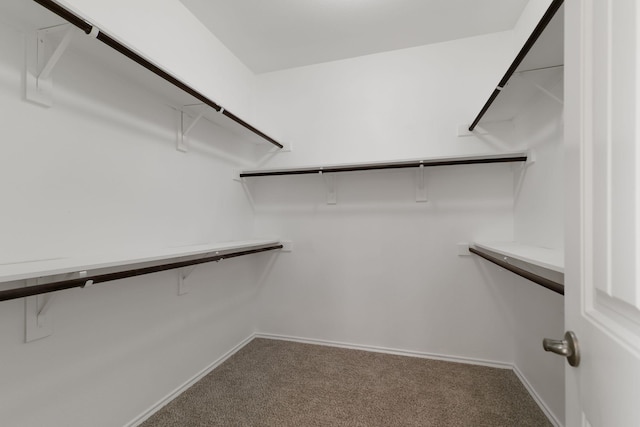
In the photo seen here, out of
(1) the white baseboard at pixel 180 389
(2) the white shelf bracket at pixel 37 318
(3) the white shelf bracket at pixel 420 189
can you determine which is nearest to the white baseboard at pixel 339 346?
(1) the white baseboard at pixel 180 389

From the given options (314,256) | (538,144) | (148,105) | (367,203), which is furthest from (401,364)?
(148,105)

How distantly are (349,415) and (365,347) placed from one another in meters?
0.78

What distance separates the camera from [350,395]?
1688mm

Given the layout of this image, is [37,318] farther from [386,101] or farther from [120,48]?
[386,101]

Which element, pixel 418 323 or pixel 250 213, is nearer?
pixel 418 323

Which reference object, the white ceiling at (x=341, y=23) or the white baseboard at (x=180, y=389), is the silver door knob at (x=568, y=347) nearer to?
the white baseboard at (x=180, y=389)

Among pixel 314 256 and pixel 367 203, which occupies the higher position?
pixel 367 203

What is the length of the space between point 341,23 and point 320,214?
4.54ft

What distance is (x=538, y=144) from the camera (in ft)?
5.58

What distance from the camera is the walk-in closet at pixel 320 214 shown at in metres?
0.55

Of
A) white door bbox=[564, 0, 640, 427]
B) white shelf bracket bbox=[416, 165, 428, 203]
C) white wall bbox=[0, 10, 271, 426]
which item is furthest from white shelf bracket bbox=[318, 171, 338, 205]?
white door bbox=[564, 0, 640, 427]

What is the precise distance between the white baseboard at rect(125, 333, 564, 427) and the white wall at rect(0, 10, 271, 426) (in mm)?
44

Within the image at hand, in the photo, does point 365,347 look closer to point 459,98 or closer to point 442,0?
point 459,98

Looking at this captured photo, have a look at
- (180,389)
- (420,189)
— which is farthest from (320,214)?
(180,389)
